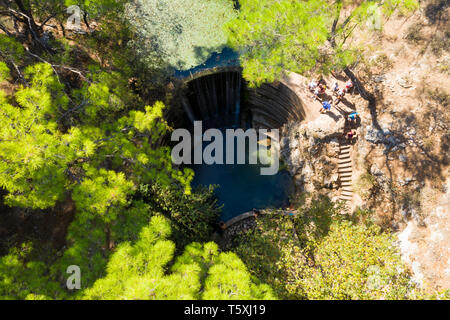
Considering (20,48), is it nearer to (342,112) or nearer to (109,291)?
(109,291)

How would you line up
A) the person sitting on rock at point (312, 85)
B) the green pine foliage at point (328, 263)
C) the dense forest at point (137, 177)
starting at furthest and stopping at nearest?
1. the person sitting on rock at point (312, 85)
2. the green pine foliage at point (328, 263)
3. the dense forest at point (137, 177)

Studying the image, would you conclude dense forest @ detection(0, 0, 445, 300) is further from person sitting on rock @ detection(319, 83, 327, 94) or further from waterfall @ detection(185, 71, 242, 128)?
waterfall @ detection(185, 71, 242, 128)

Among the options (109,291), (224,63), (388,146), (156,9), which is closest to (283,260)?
(109,291)

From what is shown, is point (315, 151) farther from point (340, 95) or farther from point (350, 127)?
point (340, 95)

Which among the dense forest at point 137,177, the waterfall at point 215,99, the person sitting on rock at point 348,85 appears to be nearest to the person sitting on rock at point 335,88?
the person sitting on rock at point 348,85

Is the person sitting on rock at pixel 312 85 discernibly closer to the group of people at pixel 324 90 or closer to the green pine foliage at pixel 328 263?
the group of people at pixel 324 90

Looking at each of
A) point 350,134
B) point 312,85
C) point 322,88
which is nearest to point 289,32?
point 312,85
